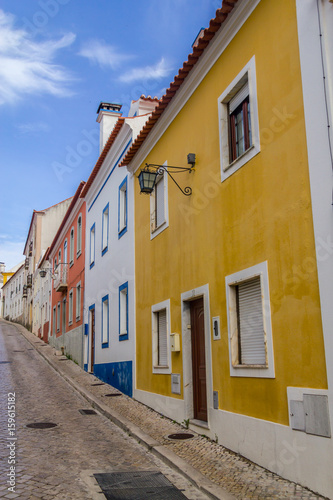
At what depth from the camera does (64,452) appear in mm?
7195

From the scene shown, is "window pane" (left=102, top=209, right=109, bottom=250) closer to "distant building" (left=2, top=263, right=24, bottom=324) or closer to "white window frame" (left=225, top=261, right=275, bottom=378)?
"white window frame" (left=225, top=261, right=275, bottom=378)

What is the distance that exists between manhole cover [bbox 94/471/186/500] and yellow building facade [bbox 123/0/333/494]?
4.11ft

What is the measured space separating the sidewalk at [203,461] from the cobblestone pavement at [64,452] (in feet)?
0.46

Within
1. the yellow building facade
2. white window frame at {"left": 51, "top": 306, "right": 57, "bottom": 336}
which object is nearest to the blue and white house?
the yellow building facade

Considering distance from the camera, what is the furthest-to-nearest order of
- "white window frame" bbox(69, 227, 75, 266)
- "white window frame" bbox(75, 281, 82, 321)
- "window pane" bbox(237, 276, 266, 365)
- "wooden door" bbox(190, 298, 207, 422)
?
"white window frame" bbox(69, 227, 75, 266), "white window frame" bbox(75, 281, 82, 321), "wooden door" bbox(190, 298, 207, 422), "window pane" bbox(237, 276, 266, 365)

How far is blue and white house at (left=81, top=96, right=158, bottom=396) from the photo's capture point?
13352 millimetres

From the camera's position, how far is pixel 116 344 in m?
14.5

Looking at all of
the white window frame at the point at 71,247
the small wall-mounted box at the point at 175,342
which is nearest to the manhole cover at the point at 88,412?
the small wall-mounted box at the point at 175,342

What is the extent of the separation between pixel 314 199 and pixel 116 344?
33.1ft

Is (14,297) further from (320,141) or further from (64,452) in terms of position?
(320,141)

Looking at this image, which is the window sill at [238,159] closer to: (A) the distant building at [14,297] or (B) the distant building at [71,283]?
(B) the distant building at [71,283]

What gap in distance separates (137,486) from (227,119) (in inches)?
218

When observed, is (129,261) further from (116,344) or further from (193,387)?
(193,387)

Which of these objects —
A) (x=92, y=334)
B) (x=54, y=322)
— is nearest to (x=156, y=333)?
(x=92, y=334)
